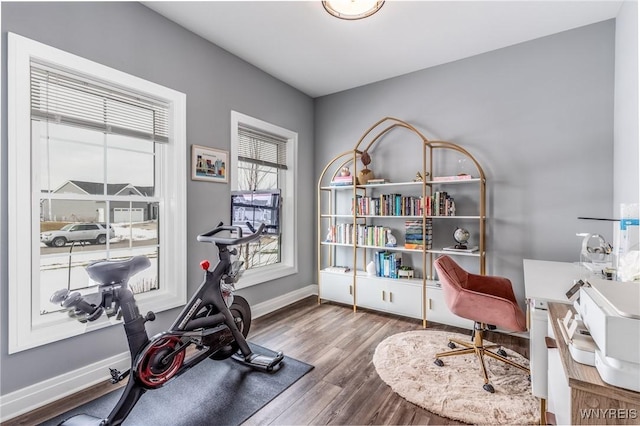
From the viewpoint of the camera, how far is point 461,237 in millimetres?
3035

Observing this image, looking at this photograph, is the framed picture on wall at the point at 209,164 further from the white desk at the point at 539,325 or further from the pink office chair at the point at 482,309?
the white desk at the point at 539,325

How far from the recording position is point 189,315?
1975mm

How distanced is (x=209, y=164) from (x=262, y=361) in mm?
1867

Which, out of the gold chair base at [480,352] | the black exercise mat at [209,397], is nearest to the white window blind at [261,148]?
the black exercise mat at [209,397]

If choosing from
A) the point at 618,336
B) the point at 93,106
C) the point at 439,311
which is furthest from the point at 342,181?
the point at 618,336

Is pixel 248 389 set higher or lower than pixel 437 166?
lower

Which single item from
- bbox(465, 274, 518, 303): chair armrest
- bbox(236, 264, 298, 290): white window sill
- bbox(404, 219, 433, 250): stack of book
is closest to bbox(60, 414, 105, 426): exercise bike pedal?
bbox(236, 264, 298, 290): white window sill

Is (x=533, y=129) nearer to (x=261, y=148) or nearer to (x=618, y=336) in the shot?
(x=618, y=336)

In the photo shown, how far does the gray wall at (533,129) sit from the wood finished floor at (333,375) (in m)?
1.07

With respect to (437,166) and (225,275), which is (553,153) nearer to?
(437,166)

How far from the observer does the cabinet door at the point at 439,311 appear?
9.91ft

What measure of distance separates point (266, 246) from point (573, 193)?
130 inches

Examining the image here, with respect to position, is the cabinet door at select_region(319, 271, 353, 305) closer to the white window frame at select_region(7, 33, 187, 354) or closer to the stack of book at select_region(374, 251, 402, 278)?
the stack of book at select_region(374, 251, 402, 278)

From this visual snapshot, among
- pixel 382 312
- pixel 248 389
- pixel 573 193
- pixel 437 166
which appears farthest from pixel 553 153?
pixel 248 389
